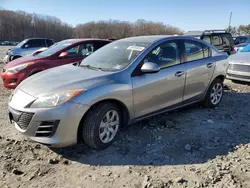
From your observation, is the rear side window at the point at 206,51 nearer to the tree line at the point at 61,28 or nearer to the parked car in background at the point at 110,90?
the parked car in background at the point at 110,90

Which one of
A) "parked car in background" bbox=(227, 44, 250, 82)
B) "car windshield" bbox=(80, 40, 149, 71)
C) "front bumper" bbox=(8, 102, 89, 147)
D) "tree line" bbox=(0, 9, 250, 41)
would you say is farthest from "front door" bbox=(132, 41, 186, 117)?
"tree line" bbox=(0, 9, 250, 41)

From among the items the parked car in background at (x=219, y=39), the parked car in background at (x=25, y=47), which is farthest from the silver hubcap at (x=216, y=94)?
the parked car in background at (x=25, y=47)

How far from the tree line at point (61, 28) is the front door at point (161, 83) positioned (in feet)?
229

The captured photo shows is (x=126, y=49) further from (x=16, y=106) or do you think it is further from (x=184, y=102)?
(x=16, y=106)

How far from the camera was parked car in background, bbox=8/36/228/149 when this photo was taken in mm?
2975

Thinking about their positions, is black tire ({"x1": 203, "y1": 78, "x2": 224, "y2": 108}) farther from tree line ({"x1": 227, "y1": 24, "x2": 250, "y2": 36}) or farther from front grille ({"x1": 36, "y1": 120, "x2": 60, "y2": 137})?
tree line ({"x1": 227, "y1": 24, "x2": 250, "y2": 36})

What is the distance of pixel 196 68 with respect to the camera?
4508mm

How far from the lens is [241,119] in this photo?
4.70 metres

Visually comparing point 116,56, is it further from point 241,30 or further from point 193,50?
point 241,30

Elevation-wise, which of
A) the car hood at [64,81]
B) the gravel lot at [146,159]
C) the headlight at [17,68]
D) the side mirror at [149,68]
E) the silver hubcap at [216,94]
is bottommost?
the gravel lot at [146,159]

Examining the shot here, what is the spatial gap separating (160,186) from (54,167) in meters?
1.33

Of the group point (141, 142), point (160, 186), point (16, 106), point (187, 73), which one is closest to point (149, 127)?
point (141, 142)

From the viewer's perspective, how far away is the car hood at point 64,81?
3127 mm

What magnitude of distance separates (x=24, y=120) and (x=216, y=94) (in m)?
4.04
